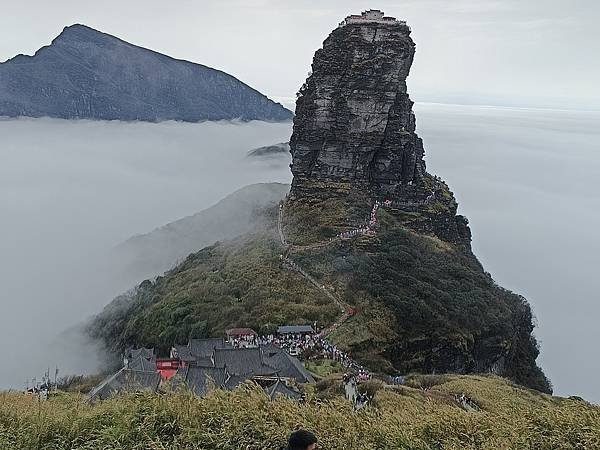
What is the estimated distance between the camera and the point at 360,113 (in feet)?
184

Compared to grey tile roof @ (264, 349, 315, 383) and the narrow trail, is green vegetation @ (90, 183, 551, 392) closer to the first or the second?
the narrow trail

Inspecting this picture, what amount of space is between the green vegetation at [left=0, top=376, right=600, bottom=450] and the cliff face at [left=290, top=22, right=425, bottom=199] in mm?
45009

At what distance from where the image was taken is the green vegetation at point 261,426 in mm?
11766

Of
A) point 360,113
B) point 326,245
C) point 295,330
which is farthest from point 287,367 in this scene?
point 360,113

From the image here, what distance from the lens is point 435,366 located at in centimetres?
4084

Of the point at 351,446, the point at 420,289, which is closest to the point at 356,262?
the point at 420,289

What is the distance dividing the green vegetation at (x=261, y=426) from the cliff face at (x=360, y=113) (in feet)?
148

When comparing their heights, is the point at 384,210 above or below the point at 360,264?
above

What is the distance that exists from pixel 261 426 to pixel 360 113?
154 feet

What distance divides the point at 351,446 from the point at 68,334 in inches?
2154

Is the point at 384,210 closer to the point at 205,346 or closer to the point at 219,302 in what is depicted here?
the point at 219,302

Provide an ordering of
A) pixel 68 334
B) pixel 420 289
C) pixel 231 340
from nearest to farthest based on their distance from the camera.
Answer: pixel 231 340 → pixel 420 289 → pixel 68 334

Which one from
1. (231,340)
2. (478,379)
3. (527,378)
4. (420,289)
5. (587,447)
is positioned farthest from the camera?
(527,378)

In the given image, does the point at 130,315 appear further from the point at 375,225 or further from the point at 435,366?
the point at 435,366
